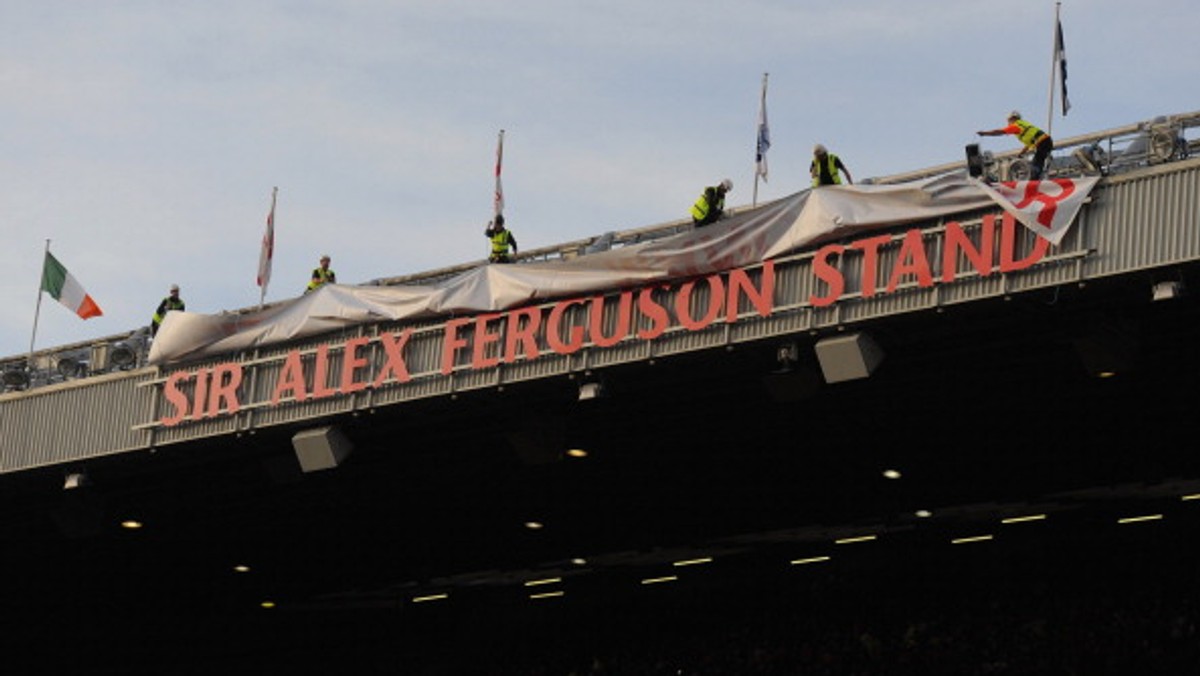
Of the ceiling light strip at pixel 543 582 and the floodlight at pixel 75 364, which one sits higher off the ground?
the floodlight at pixel 75 364

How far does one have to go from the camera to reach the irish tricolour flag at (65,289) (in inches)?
2068

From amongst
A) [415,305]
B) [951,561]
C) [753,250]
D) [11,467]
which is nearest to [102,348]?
[11,467]

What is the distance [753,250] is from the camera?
39.2 metres

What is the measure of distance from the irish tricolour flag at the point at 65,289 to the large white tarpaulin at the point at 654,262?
5.91 meters

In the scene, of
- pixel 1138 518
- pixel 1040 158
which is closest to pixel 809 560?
pixel 1138 518

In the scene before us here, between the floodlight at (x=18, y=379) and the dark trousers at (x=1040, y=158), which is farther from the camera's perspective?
the floodlight at (x=18, y=379)

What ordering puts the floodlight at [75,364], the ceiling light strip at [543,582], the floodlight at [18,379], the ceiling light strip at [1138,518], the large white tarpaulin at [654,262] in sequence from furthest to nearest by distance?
1. the ceiling light strip at [543,582]
2. the ceiling light strip at [1138,518]
3. the floodlight at [18,379]
4. the floodlight at [75,364]
5. the large white tarpaulin at [654,262]

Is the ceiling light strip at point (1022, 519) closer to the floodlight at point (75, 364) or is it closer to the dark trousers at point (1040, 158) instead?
the dark trousers at point (1040, 158)

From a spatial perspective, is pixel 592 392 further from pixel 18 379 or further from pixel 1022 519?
pixel 1022 519

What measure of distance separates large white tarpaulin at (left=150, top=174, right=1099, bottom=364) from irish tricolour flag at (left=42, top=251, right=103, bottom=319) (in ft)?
19.4

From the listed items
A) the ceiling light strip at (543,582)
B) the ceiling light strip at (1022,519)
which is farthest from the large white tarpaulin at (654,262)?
the ceiling light strip at (543,582)

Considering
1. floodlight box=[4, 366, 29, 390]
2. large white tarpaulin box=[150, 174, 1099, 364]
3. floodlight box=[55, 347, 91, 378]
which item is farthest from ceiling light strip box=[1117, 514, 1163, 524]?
floodlight box=[4, 366, 29, 390]

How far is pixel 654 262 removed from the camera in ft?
132

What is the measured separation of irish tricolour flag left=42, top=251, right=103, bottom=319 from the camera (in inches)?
2068
